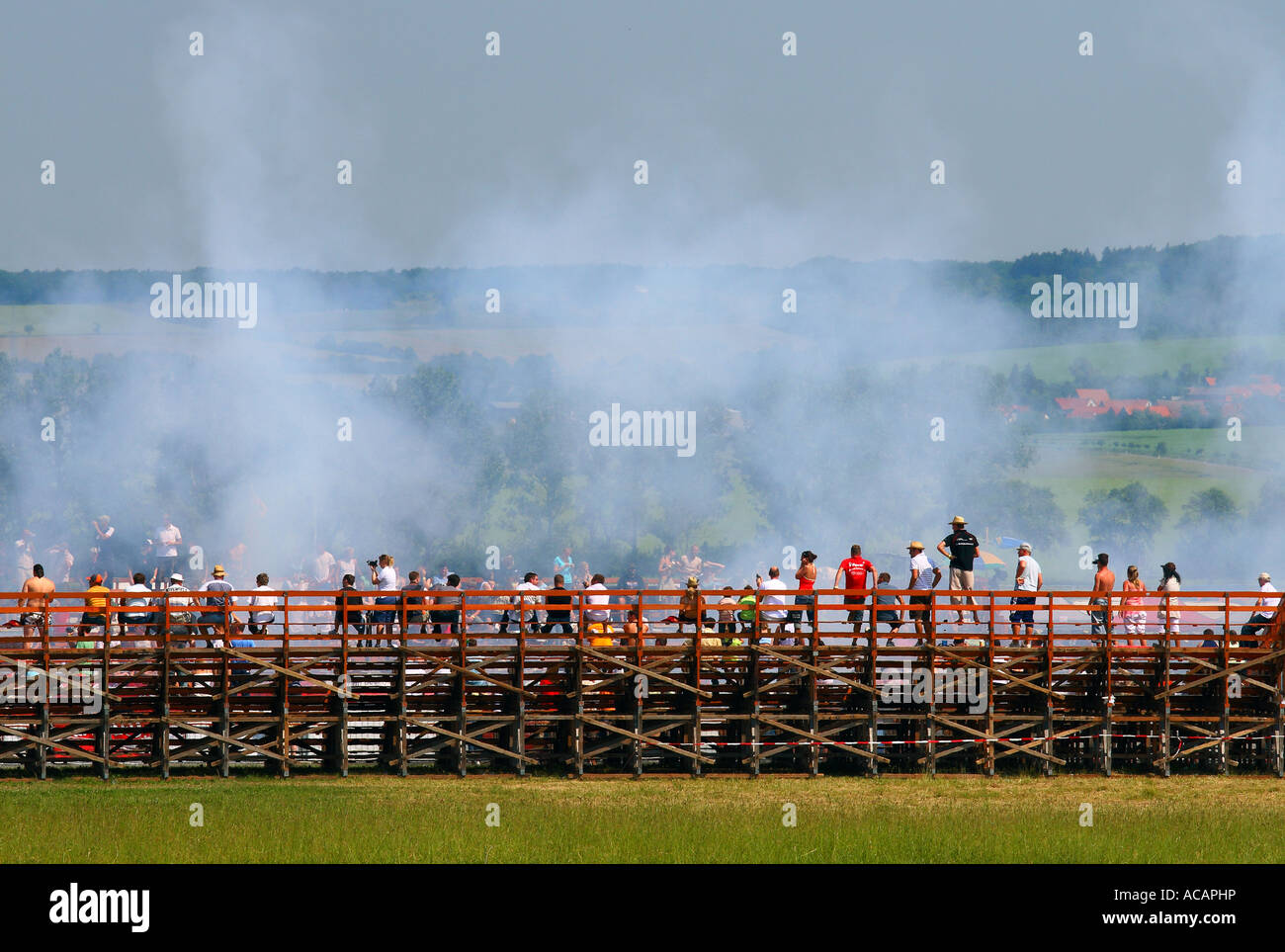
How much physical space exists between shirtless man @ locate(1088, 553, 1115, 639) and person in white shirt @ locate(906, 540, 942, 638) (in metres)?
2.64

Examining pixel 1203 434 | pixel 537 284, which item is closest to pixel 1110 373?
pixel 1203 434

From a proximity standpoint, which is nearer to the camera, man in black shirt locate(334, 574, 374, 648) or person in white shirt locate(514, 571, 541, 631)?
man in black shirt locate(334, 574, 374, 648)

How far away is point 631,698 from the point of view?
89.4 ft

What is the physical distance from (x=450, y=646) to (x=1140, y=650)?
11.4 metres

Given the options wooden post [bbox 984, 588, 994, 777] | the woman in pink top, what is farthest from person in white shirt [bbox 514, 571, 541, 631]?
the woman in pink top

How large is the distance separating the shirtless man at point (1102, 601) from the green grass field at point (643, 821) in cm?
255

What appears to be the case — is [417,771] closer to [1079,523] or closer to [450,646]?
[450,646]

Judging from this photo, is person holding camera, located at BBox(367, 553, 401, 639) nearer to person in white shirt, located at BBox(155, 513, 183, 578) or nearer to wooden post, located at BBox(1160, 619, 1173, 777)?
person in white shirt, located at BBox(155, 513, 183, 578)

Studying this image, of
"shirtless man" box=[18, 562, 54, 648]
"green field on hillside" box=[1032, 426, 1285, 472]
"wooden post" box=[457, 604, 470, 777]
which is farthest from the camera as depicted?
"green field on hillside" box=[1032, 426, 1285, 472]

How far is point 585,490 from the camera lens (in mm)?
100562

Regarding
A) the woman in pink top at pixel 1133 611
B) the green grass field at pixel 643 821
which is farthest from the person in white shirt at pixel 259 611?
the woman in pink top at pixel 1133 611

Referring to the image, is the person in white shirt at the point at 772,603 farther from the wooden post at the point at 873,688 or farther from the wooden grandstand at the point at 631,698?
the wooden post at the point at 873,688

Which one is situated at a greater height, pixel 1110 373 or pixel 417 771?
pixel 1110 373

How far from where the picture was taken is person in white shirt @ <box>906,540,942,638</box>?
2694 cm
